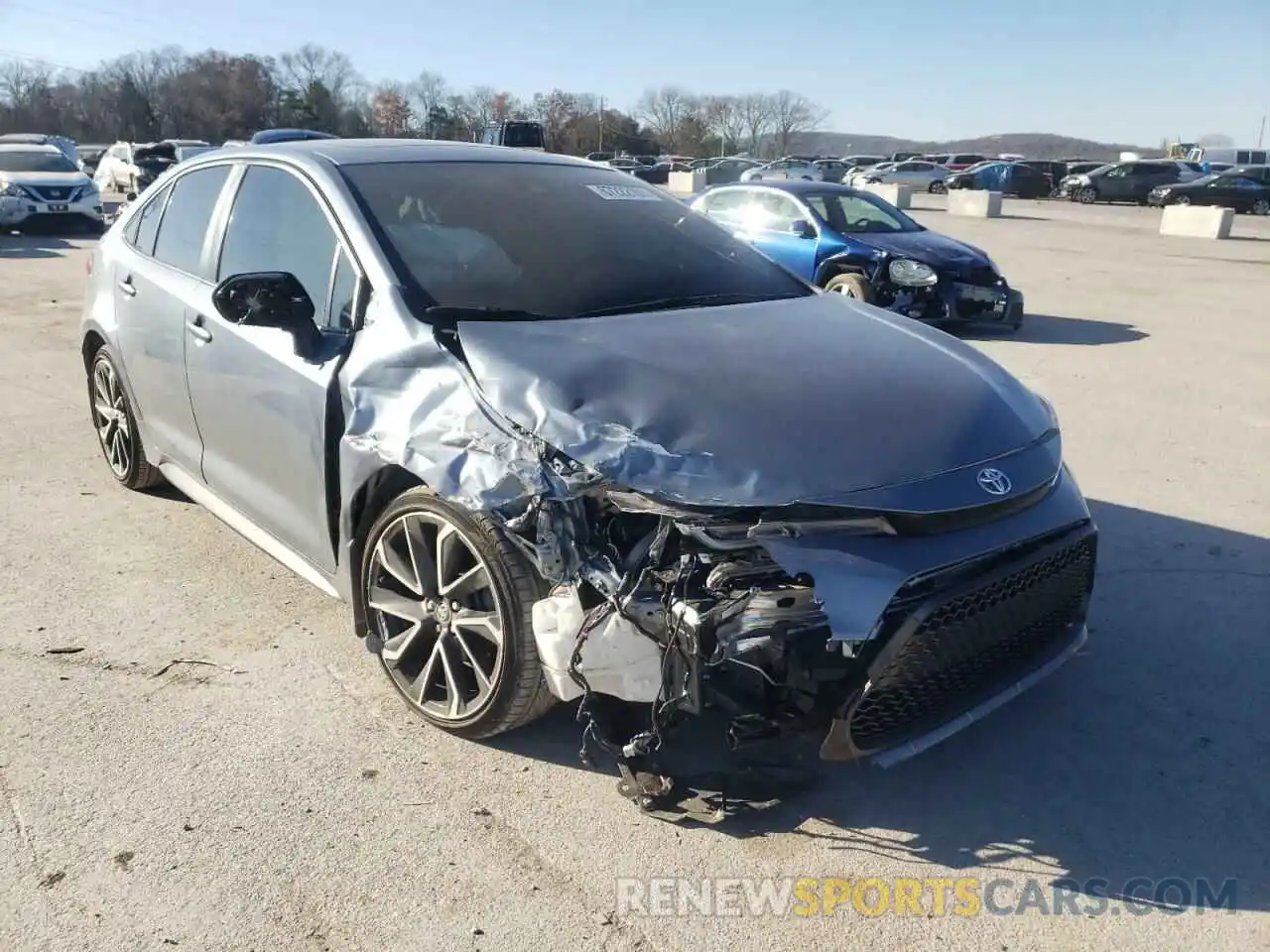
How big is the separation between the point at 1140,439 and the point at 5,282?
13.7 metres

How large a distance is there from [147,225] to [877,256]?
7132mm

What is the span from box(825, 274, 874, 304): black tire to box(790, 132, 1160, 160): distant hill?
12390cm

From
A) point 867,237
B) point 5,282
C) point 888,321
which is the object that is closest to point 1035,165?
point 867,237

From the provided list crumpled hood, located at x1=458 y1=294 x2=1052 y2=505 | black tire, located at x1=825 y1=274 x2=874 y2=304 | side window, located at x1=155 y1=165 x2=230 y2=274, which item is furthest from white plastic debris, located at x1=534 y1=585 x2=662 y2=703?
black tire, located at x1=825 y1=274 x2=874 y2=304

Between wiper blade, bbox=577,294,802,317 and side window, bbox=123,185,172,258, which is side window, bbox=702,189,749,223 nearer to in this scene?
side window, bbox=123,185,172,258

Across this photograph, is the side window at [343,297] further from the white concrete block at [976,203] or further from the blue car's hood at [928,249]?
the white concrete block at [976,203]

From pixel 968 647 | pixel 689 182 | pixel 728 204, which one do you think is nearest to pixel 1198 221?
pixel 728 204

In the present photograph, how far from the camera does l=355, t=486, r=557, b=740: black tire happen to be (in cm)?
288

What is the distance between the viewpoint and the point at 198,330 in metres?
4.05

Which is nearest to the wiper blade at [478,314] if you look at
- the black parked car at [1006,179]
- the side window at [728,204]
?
the side window at [728,204]

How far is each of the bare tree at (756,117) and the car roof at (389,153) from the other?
112 meters

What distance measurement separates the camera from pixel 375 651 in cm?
340

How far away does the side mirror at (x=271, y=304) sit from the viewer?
3328 mm

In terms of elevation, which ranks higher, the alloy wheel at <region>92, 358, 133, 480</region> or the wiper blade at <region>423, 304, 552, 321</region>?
the wiper blade at <region>423, 304, 552, 321</region>
